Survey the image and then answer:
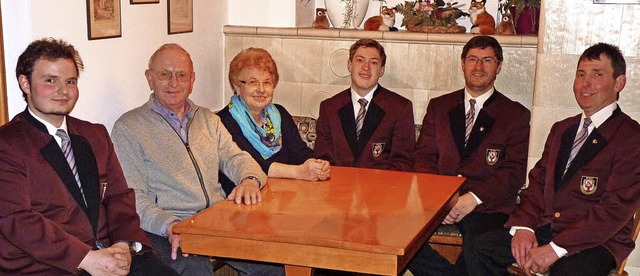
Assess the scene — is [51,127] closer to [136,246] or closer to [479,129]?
[136,246]

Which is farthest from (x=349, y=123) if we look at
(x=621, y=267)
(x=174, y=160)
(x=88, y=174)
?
(x=88, y=174)

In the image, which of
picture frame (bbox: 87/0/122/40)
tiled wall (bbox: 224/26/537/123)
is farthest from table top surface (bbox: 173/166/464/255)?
tiled wall (bbox: 224/26/537/123)

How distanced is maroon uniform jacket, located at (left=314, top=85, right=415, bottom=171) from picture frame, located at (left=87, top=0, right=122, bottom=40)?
4.04 ft

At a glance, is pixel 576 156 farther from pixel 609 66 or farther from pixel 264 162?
pixel 264 162

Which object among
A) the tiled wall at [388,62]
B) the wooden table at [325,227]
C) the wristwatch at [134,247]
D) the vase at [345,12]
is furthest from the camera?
the vase at [345,12]

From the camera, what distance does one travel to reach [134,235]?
293 centimetres

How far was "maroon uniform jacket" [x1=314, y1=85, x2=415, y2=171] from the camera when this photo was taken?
4.18m

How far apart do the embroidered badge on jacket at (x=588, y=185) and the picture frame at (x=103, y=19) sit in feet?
6.98

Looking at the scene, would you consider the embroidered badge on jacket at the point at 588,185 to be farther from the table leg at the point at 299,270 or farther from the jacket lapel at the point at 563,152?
the table leg at the point at 299,270

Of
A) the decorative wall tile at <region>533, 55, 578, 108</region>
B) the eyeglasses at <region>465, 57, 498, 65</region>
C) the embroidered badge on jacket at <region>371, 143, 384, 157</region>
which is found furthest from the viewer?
the embroidered badge on jacket at <region>371, 143, 384, 157</region>

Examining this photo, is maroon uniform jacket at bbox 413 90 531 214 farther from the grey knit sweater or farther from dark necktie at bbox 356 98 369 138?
the grey knit sweater

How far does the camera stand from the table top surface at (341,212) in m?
2.57

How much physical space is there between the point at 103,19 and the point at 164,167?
2.38 ft

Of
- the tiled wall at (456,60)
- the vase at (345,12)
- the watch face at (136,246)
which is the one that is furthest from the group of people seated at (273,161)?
the vase at (345,12)
